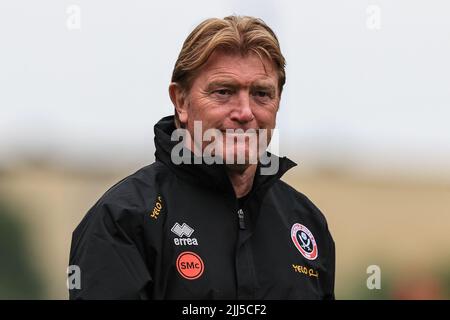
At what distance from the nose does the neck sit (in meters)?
0.23

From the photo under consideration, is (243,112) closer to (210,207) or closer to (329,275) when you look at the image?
(210,207)

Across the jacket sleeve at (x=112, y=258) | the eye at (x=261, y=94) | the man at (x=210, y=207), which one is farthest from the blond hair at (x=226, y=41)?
the jacket sleeve at (x=112, y=258)

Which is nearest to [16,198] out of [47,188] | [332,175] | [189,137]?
[47,188]

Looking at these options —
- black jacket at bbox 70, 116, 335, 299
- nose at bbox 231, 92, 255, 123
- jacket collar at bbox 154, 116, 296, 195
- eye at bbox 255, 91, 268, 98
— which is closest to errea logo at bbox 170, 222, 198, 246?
black jacket at bbox 70, 116, 335, 299

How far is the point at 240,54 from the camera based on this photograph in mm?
4883

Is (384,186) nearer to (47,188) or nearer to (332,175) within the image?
(332,175)

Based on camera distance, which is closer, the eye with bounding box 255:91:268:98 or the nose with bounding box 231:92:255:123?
the nose with bounding box 231:92:255:123

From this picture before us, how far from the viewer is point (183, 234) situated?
4.69 metres

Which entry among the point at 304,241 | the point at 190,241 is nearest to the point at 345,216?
the point at 304,241

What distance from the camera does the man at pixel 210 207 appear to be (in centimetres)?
455

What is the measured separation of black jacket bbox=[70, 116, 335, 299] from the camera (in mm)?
4512

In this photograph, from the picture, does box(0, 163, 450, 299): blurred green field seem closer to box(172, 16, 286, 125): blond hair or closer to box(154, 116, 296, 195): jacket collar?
box(154, 116, 296, 195): jacket collar

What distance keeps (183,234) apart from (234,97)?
61cm
